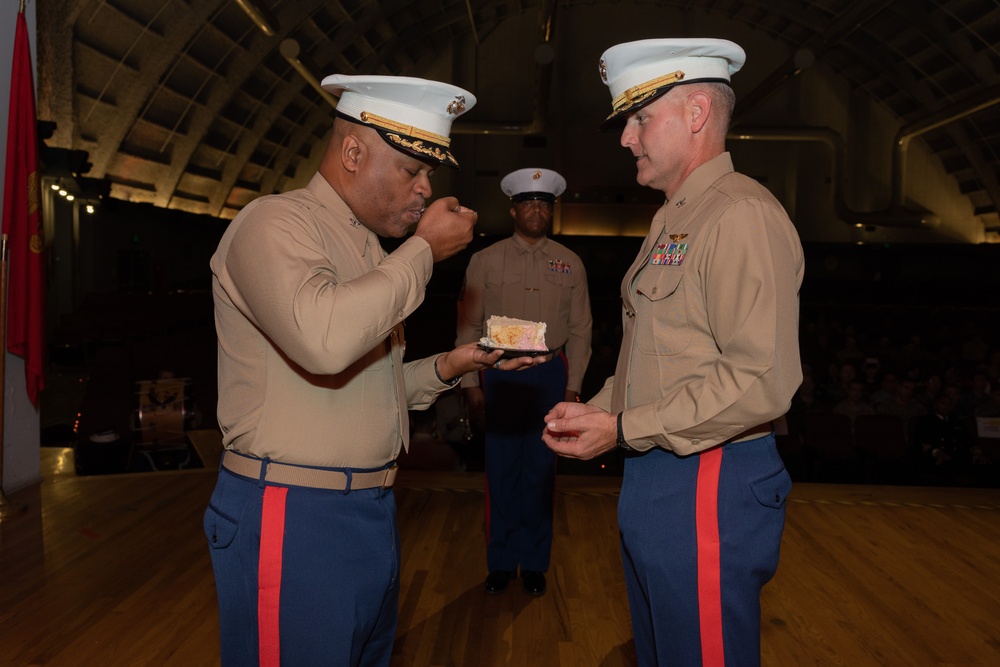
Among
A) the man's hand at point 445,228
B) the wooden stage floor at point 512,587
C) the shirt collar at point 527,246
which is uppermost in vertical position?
the shirt collar at point 527,246

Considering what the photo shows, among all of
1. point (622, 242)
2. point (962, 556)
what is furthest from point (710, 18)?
point (962, 556)

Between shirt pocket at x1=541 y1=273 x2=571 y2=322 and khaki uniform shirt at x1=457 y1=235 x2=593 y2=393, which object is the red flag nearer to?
khaki uniform shirt at x1=457 y1=235 x2=593 y2=393

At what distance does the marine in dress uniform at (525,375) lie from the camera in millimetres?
3609

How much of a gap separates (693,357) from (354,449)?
2.35ft

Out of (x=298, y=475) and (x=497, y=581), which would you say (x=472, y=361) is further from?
(x=497, y=581)

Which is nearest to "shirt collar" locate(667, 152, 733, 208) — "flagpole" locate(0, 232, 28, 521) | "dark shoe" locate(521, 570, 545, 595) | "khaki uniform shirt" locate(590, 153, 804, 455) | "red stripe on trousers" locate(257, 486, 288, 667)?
"khaki uniform shirt" locate(590, 153, 804, 455)

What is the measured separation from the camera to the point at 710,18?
701 inches

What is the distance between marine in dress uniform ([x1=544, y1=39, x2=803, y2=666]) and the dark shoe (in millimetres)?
1738

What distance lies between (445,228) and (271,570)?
734mm

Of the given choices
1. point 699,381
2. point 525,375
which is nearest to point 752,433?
point 699,381

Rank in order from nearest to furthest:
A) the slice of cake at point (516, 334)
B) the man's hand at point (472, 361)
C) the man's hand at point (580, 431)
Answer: the man's hand at point (580, 431)
the man's hand at point (472, 361)
the slice of cake at point (516, 334)

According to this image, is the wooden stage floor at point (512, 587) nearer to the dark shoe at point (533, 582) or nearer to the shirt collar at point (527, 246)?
the dark shoe at point (533, 582)

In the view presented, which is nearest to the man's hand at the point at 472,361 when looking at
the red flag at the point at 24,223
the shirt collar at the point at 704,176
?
the shirt collar at the point at 704,176

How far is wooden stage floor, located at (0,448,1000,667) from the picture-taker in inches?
117
